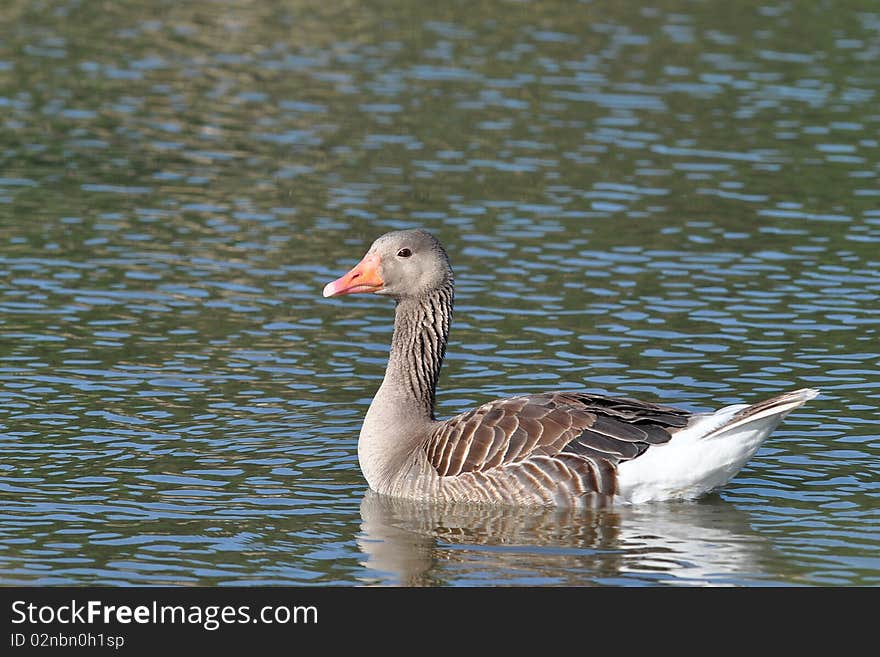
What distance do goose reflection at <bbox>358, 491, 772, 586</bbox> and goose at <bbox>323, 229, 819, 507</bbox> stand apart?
174 millimetres

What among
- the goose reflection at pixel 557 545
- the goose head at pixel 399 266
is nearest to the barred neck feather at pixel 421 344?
the goose head at pixel 399 266

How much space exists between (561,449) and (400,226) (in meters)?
9.84

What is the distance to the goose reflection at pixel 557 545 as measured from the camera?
12742 mm

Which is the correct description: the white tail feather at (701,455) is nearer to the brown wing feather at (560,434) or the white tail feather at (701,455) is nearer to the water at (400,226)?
the brown wing feather at (560,434)

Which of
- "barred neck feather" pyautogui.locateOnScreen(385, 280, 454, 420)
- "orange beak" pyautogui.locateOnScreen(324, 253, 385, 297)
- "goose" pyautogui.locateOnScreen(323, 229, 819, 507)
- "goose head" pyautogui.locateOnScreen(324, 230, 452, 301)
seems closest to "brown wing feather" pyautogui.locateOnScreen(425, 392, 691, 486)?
"goose" pyautogui.locateOnScreen(323, 229, 819, 507)

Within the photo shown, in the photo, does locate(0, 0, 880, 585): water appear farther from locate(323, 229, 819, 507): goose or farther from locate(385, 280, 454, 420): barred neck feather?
locate(385, 280, 454, 420): barred neck feather

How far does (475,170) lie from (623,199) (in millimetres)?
2849

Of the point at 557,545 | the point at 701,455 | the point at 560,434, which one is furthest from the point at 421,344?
the point at 701,455

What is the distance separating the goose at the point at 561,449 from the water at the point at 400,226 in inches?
11.5

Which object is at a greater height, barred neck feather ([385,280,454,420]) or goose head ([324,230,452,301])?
goose head ([324,230,452,301])

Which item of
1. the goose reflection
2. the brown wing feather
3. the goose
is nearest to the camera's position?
the goose reflection

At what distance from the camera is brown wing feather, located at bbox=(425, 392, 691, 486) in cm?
1429

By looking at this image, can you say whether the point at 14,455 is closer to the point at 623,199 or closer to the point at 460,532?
the point at 460,532

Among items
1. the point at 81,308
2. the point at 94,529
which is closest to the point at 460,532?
the point at 94,529
